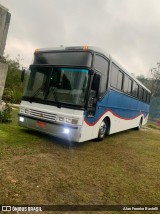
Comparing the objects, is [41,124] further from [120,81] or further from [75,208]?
[120,81]

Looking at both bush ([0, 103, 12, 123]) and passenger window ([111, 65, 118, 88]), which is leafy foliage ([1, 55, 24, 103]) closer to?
bush ([0, 103, 12, 123])

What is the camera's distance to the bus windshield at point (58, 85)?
21.9ft

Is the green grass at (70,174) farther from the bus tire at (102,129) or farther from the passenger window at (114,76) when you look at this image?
the passenger window at (114,76)

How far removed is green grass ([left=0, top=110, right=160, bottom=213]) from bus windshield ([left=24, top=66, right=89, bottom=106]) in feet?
4.86

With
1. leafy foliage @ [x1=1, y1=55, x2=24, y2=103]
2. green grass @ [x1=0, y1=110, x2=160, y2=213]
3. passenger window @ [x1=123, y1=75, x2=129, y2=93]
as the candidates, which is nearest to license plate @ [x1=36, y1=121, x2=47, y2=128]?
green grass @ [x1=0, y1=110, x2=160, y2=213]

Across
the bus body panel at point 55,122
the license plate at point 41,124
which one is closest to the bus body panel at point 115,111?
the bus body panel at point 55,122

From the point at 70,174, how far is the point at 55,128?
222 centimetres

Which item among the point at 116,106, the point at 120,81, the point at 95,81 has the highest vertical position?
the point at 120,81

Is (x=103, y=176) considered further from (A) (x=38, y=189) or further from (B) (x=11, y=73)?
(B) (x=11, y=73)

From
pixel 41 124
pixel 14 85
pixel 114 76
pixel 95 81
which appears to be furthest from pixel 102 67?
pixel 14 85

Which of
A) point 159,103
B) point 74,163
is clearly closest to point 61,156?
point 74,163

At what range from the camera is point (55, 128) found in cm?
693

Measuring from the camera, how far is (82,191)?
4207 millimetres

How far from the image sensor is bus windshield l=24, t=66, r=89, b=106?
668 centimetres
